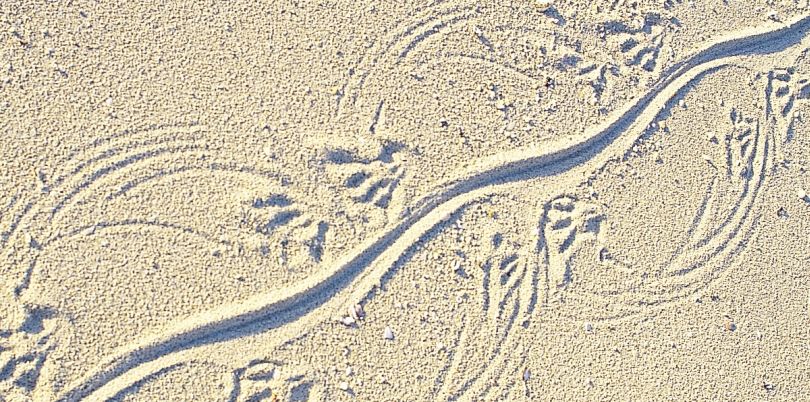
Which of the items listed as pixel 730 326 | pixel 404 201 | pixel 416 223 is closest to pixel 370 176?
pixel 404 201

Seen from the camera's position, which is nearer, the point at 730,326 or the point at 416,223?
the point at 416,223

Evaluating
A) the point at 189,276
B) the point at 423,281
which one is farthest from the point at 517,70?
the point at 189,276

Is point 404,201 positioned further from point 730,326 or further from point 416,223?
point 730,326

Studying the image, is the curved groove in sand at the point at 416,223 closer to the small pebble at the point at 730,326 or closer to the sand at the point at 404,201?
the sand at the point at 404,201

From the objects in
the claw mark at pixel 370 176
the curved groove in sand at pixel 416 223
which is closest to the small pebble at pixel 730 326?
the curved groove in sand at pixel 416 223

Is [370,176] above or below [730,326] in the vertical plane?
above

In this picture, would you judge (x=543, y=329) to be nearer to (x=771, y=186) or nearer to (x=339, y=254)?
(x=339, y=254)

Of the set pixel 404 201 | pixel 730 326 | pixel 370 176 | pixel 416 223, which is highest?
pixel 370 176
